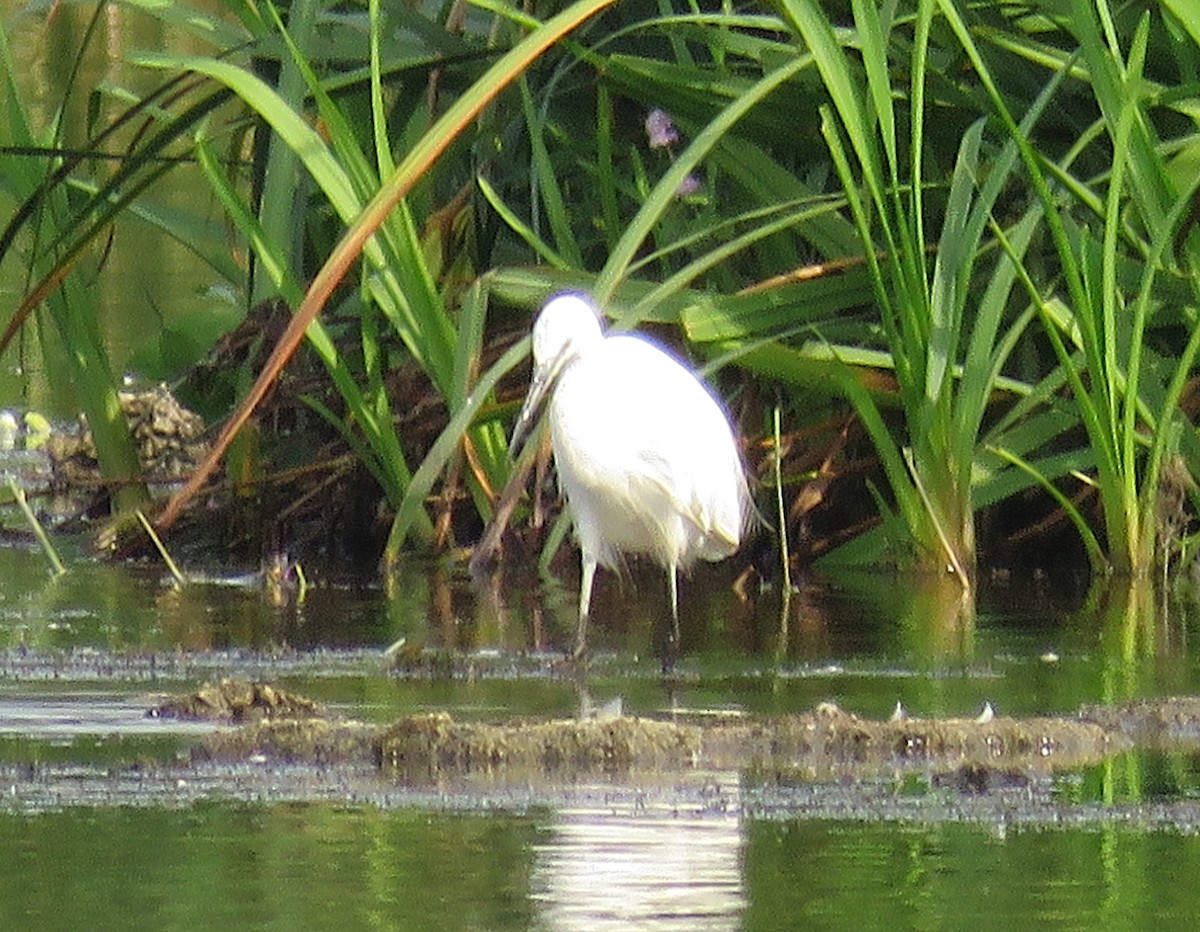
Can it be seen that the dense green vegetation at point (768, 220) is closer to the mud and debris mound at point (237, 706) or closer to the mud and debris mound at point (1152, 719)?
the mud and debris mound at point (237, 706)

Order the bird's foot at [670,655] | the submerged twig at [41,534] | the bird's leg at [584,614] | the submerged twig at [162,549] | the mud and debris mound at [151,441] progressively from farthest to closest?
the mud and debris mound at [151,441] < the submerged twig at [41,534] < the submerged twig at [162,549] < the bird's leg at [584,614] < the bird's foot at [670,655]

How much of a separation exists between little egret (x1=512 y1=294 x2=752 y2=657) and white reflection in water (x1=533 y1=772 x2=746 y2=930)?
2.51 metres

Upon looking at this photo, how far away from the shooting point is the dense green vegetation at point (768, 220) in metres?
7.23

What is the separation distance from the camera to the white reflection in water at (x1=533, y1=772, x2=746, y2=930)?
12.8 ft

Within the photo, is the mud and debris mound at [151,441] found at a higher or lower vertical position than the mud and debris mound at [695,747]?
higher

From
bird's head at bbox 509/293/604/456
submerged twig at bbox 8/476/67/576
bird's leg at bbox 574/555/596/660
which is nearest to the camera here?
bird's leg at bbox 574/555/596/660

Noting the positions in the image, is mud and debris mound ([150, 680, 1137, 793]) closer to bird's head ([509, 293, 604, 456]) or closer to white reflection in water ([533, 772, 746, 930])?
white reflection in water ([533, 772, 746, 930])

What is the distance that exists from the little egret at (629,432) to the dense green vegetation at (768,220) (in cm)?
19

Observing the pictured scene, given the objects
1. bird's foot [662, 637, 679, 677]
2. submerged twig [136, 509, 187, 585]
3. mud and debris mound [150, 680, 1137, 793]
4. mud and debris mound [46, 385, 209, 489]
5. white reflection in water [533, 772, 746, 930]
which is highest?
mud and debris mound [46, 385, 209, 489]

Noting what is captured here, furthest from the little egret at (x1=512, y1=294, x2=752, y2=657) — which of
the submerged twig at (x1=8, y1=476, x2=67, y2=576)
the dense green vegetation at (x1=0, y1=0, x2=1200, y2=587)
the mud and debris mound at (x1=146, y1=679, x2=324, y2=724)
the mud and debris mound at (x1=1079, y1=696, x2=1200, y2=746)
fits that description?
the mud and debris mound at (x1=1079, y1=696, x2=1200, y2=746)

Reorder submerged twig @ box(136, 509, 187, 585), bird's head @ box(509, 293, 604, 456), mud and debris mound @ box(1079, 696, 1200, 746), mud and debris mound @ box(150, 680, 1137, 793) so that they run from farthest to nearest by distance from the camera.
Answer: submerged twig @ box(136, 509, 187, 585) → bird's head @ box(509, 293, 604, 456) → mud and debris mound @ box(1079, 696, 1200, 746) → mud and debris mound @ box(150, 680, 1137, 793)

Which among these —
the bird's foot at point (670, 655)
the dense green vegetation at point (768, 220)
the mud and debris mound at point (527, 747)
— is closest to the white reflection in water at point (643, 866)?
the mud and debris mound at point (527, 747)

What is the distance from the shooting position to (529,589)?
27.1 feet

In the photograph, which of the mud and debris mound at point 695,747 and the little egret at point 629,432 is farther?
the little egret at point 629,432
